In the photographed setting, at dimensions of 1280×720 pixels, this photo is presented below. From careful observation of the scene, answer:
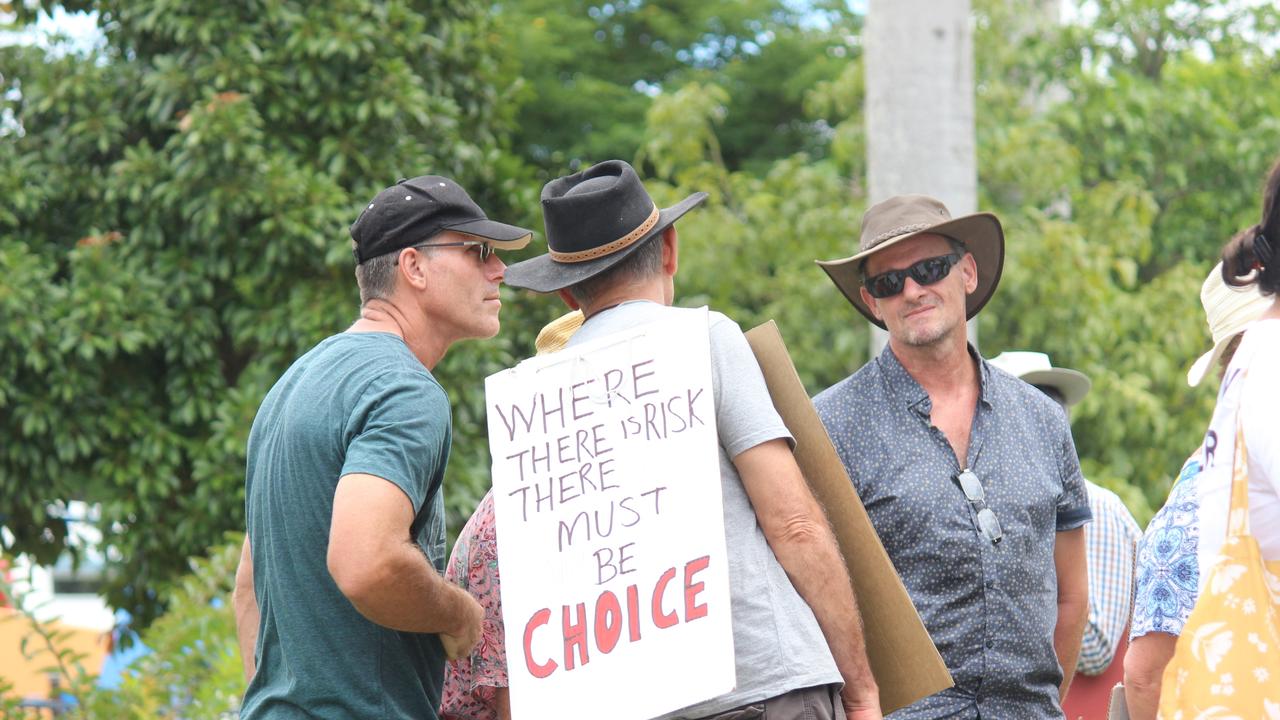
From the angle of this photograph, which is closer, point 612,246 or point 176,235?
point 612,246

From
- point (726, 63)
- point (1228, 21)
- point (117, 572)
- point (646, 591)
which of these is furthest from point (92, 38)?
point (726, 63)

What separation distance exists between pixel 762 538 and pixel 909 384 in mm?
1039

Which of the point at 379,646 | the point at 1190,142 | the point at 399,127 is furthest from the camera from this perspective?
the point at 1190,142

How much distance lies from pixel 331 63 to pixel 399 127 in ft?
1.46

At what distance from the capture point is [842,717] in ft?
9.10

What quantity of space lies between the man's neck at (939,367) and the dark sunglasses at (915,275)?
0.13 meters

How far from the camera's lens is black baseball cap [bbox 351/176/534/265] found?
123 inches

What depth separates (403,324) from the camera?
3.12 metres

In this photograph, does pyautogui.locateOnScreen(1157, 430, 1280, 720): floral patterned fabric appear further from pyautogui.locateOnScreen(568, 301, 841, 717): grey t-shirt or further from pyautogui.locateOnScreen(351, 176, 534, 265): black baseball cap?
pyautogui.locateOnScreen(351, 176, 534, 265): black baseball cap

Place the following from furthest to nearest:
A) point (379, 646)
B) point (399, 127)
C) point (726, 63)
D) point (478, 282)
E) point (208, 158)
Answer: point (726, 63) → point (399, 127) → point (208, 158) → point (478, 282) → point (379, 646)

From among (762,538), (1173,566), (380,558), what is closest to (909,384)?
(1173,566)

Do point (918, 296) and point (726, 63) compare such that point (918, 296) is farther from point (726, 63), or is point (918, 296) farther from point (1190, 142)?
point (726, 63)

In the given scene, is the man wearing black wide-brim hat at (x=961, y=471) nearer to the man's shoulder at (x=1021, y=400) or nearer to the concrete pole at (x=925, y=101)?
the man's shoulder at (x=1021, y=400)

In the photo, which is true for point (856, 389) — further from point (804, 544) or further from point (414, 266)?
point (414, 266)
